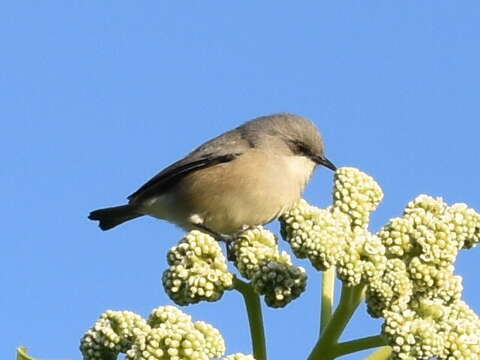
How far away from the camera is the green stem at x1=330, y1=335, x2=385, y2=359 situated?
3627 millimetres

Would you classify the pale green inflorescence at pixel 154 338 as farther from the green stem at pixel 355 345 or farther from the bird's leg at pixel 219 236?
the bird's leg at pixel 219 236

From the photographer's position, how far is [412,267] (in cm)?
358

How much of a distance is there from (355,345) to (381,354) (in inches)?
4.4

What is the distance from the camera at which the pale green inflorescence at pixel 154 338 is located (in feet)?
10.7

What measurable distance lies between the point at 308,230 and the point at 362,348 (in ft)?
1.64

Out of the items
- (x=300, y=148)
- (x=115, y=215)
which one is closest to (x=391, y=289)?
(x=300, y=148)

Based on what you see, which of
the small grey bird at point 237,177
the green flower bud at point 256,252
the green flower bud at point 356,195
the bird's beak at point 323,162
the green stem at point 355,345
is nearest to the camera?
the green stem at point 355,345

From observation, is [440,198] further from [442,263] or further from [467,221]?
[442,263]

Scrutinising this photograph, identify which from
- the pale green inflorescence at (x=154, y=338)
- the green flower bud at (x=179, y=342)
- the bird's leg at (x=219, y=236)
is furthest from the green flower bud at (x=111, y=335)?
the bird's leg at (x=219, y=236)

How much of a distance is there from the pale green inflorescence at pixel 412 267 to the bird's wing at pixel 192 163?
4.80 m

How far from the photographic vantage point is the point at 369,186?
4277 mm

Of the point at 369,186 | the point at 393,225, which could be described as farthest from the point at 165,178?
the point at 393,225

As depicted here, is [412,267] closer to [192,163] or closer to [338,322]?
[338,322]

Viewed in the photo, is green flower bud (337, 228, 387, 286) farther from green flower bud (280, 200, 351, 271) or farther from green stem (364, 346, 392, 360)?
green stem (364, 346, 392, 360)
